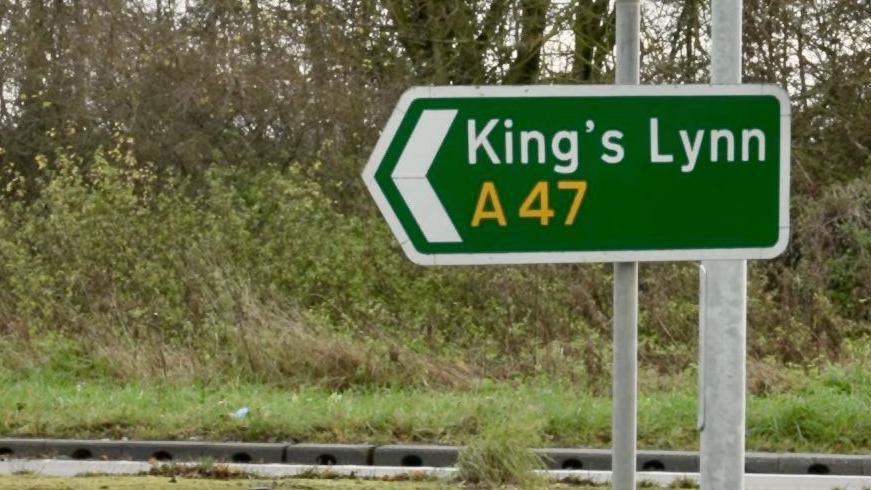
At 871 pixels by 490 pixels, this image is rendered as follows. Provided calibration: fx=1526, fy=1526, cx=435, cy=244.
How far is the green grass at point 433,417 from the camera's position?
30.7 ft

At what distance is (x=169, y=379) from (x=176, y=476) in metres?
4.75

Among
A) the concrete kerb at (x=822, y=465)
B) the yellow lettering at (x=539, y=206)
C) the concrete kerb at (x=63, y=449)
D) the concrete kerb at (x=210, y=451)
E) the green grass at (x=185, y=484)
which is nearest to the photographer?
the yellow lettering at (x=539, y=206)

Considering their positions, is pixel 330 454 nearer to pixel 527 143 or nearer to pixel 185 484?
pixel 185 484

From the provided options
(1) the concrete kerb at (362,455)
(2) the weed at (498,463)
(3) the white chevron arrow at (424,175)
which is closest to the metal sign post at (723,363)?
(3) the white chevron arrow at (424,175)

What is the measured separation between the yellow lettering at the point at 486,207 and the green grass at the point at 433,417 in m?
5.94

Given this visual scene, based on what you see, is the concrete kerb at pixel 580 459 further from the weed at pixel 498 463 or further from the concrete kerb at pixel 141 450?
the concrete kerb at pixel 141 450

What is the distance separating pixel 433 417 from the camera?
9703 mm

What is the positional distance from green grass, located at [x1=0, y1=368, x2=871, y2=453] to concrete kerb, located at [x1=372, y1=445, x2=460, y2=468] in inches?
9.7

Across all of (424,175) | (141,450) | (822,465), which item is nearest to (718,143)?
(424,175)

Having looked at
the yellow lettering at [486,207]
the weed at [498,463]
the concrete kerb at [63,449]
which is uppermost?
the yellow lettering at [486,207]

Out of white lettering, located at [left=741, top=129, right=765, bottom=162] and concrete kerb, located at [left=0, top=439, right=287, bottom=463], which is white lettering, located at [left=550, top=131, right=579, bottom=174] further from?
concrete kerb, located at [left=0, top=439, right=287, bottom=463]

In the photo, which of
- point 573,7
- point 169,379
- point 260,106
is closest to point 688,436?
point 169,379

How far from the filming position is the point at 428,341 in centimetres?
1413

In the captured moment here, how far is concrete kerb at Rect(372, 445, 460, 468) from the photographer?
8.96 meters
